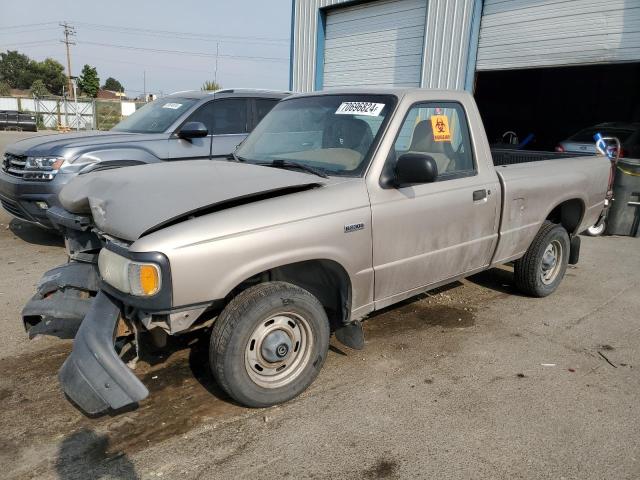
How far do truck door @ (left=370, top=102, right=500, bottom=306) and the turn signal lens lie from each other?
4.67 ft

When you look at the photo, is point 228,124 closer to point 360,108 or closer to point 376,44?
point 360,108

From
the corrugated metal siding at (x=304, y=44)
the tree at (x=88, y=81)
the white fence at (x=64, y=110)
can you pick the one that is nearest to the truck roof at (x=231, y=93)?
the corrugated metal siding at (x=304, y=44)

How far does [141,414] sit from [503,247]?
3222 mm

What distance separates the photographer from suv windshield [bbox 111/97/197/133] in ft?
21.4

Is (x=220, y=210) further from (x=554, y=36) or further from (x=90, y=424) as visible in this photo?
(x=554, y=36)

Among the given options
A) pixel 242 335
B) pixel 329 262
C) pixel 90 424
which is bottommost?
pixel 90 424

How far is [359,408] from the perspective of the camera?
9.82ft

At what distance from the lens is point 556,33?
9.41 meters

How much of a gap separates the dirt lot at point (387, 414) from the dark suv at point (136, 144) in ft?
5.94

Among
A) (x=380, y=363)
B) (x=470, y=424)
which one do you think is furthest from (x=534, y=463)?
(x=380, y=363)

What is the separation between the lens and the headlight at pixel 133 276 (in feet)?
7.97

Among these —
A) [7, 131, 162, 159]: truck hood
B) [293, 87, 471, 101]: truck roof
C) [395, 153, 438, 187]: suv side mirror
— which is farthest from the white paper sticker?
[7, 131, 162, 159]: truck hood

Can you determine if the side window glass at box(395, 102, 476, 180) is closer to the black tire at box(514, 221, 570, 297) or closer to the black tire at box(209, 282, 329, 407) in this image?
the black tire at box(514, 221, 570, 297)

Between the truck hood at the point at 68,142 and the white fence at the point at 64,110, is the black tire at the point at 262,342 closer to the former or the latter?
the truck hood at the point at 68,142
